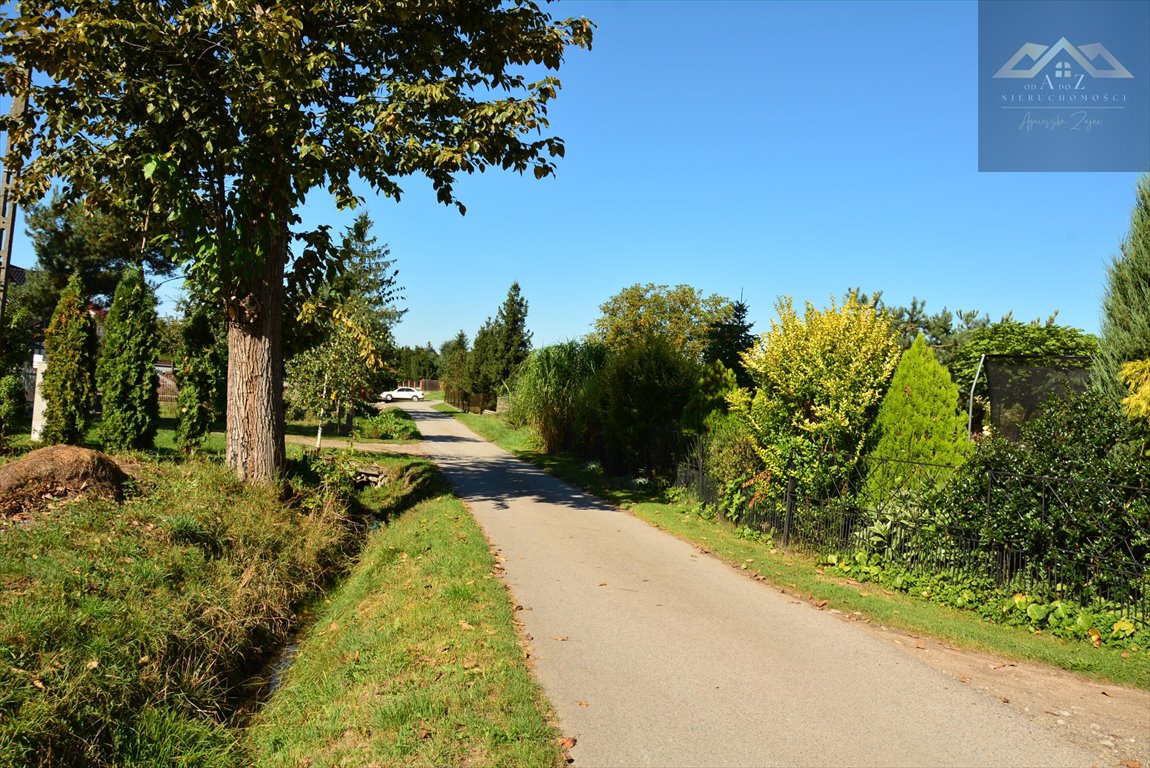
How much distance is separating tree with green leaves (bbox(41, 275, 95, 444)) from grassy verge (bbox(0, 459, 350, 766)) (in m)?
7.13

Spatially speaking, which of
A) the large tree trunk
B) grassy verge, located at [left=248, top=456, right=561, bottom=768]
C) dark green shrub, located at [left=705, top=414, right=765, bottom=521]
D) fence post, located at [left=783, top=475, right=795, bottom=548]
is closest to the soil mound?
the large tree trunk

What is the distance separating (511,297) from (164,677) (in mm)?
40458

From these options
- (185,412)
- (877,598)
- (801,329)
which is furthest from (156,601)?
(185,412)

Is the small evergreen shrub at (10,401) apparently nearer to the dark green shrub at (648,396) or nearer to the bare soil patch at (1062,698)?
the dark green shrub at (648,396)

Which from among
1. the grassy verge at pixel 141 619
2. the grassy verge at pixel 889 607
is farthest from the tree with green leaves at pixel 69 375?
the grassy verge at pixel 889 607

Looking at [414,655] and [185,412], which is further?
[185,412]

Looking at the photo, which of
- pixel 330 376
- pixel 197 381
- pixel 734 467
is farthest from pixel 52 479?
pixel 330 376

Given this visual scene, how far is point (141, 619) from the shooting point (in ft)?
17.8

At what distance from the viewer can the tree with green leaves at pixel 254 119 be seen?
8.54 m

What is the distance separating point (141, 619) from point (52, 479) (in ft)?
12.9

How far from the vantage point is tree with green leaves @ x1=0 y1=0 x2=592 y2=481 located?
28.0 feet

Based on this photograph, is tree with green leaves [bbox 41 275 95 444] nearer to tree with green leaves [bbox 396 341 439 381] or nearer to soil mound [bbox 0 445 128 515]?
soil mound [bbox 0 445 128 515]

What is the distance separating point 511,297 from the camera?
4488cm

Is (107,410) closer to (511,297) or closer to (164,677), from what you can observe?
(164,677)
